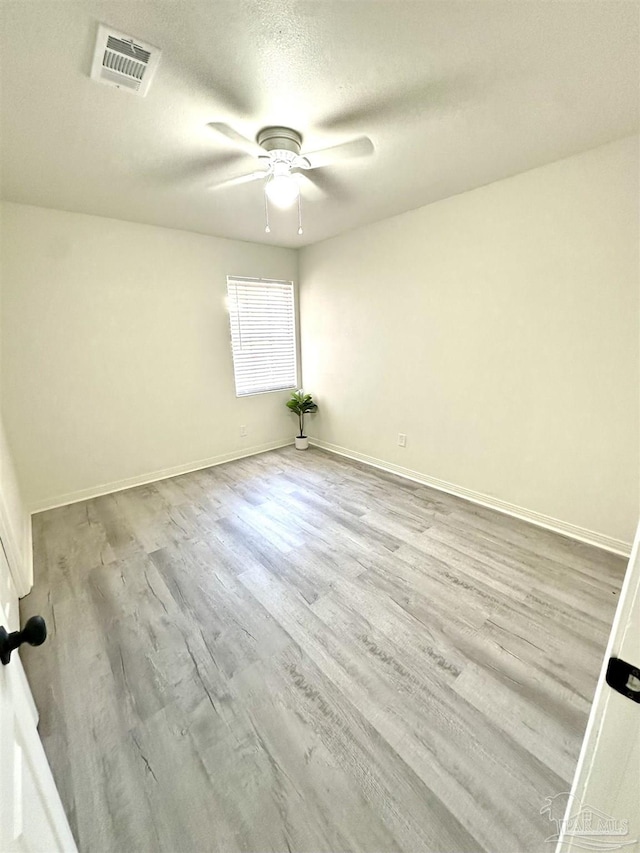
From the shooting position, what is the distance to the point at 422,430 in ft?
10.6

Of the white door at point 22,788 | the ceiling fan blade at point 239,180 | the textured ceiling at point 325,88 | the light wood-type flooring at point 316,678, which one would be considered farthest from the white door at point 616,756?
the ceiling fan blade at point 239,180

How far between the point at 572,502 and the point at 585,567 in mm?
457

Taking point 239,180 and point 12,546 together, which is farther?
point 239,180

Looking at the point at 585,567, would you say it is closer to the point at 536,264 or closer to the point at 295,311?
the point at 536,264

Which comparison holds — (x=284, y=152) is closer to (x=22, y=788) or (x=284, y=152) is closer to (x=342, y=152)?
(x=342, y=152)

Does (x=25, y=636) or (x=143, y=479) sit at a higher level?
(x=25, y=636)

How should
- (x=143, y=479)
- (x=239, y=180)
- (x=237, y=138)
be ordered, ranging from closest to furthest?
(x=237, y=138) < (x=239, y=180) < (x=143, y=479)

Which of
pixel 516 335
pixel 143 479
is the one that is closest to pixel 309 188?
pixel 516 335

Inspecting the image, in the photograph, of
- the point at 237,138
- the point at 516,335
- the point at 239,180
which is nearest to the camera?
the point at 237,138

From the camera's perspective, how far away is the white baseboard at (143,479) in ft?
9.69

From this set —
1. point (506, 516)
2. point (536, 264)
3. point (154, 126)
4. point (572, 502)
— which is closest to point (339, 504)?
point (506, 516)

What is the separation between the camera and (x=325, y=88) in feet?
4.71

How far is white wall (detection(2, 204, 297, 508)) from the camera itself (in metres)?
2.65

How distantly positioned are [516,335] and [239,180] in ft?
7.11
